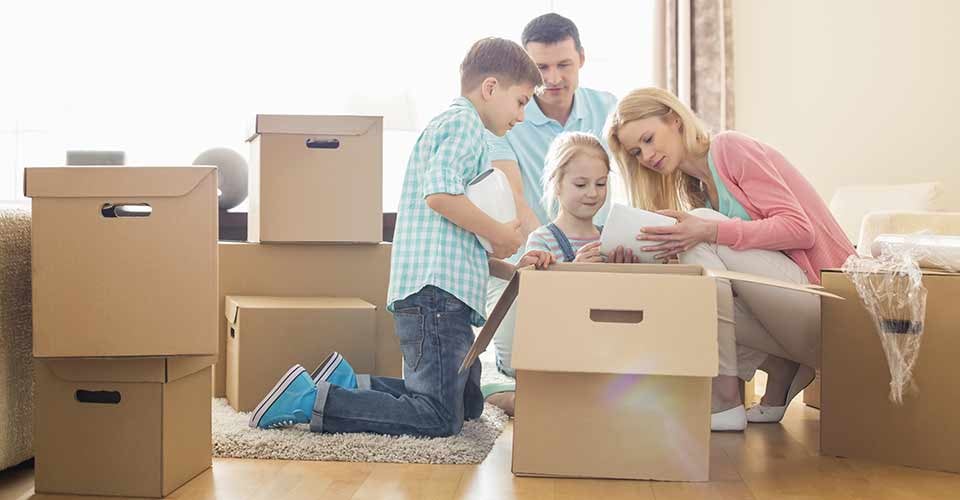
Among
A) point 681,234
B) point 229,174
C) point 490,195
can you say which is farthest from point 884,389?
point 229,174

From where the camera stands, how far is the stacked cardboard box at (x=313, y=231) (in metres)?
2.32

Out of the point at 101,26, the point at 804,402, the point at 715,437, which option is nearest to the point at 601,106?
the point at 804,402

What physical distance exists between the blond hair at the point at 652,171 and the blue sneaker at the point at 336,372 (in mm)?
753

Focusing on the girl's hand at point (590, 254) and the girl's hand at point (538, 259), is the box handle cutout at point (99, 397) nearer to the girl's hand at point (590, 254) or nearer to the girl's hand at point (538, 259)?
the girl's hand at point (538, 259)

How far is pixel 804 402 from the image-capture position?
2439mm

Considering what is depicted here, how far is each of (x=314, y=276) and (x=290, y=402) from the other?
57 cm

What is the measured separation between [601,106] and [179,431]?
5.53 feet

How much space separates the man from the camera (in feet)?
8.75

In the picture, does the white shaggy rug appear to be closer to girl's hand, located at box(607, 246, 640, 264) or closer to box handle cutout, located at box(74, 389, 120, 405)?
box handle cutout, located at box(74, 389, 120, 405)

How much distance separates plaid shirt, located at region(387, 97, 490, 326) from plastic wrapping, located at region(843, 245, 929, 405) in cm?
70

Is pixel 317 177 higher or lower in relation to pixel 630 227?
higher

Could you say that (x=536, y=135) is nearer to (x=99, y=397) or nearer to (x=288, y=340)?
(x=288, y=340)

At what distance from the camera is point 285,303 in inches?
87.4

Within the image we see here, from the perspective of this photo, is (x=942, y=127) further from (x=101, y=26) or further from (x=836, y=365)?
(x=101, y=26)
